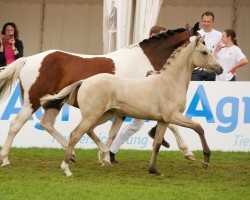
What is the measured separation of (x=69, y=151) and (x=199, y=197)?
213 centimetres

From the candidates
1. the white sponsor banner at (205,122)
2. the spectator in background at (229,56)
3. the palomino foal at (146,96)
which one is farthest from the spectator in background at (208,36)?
the palomino foal at (146,96)

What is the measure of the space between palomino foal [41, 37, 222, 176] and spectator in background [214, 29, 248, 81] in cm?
382

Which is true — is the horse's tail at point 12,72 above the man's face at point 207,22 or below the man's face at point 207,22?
below

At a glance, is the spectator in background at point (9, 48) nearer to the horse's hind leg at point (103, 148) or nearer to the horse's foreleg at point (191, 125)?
the horse's hind leg at point (103, 148)

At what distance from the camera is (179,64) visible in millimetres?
10383

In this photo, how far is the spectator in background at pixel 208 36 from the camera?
45.4 feet

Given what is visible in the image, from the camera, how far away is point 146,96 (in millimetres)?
10180

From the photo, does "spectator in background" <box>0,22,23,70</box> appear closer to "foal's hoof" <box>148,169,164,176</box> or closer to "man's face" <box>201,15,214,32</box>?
"man's face" <box>201,15,214,32</box>

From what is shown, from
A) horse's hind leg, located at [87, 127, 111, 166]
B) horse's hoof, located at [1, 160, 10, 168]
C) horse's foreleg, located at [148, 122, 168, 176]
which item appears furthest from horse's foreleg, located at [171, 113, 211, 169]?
horse's hoof, located at [1, 160, 10, 168]

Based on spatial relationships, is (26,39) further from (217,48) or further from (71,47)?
(217,48)

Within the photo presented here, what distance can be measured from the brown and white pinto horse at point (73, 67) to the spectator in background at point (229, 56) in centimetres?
292

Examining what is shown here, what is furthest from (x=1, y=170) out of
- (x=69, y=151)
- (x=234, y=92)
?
(x=234, y=92)

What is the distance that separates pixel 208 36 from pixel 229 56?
0.54m

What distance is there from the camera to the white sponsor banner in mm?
13430
